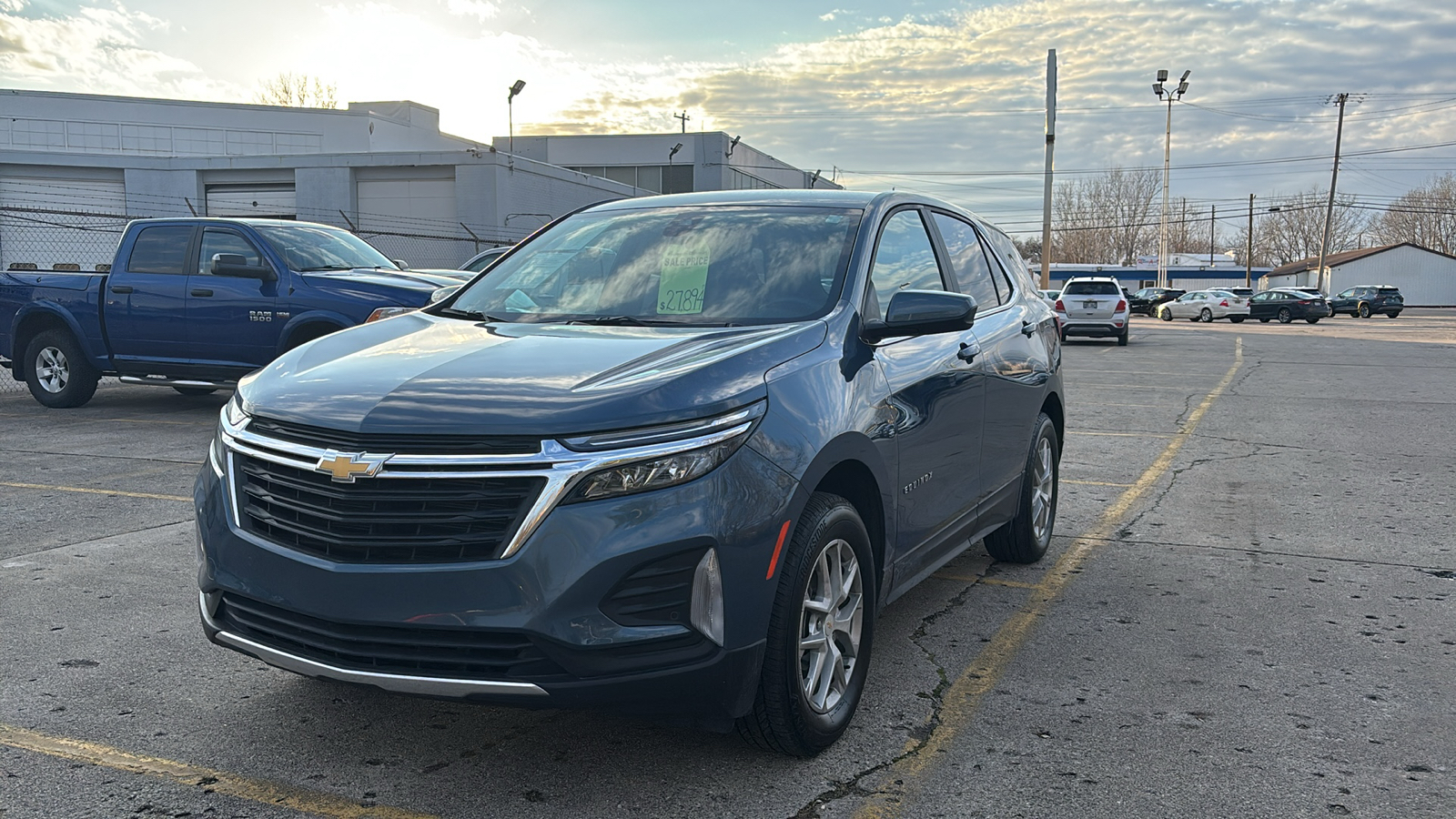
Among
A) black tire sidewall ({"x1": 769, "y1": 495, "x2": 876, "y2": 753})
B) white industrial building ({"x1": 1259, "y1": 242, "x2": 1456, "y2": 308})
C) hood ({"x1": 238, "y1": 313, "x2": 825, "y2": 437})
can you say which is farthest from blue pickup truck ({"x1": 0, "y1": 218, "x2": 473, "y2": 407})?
white industrial building ({"x1": 1259, "y1": 242, "x2": 1456, "y2": 308})

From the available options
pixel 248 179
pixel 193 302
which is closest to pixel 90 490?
pixel 193 302

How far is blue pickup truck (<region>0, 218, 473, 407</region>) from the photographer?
34.7 feet

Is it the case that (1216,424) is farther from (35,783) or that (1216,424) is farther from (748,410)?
(35,783)

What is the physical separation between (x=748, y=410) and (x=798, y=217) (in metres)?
1.52

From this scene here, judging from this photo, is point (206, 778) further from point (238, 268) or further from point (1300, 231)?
point (1300, 231)

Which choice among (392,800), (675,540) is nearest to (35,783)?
(392,800)

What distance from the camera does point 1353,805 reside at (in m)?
3.22

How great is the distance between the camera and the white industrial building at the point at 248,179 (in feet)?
110

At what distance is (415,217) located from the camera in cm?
3384

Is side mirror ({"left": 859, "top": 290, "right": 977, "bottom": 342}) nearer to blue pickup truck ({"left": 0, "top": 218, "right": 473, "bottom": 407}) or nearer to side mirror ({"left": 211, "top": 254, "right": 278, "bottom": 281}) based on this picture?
blue pickup truck ({"left": 0, "top": 218, "right": 473, "bottom": 407})

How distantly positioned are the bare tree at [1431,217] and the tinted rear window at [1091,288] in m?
97.2

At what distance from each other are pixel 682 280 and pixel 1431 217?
126 metres

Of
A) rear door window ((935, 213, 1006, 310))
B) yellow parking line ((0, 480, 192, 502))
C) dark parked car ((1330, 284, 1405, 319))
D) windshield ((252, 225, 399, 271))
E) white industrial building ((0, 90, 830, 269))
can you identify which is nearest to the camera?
rear door window ((935, 213, 1006, 310))

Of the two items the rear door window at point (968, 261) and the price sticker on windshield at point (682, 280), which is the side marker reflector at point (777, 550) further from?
the rear door window at point (968, 261)
